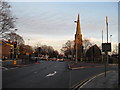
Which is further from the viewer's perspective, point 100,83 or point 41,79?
point 41,79

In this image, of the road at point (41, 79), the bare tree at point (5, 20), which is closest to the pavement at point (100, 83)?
the road at point (41, 79)

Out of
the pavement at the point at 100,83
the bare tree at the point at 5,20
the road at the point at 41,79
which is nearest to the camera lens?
the pavement at the point at 100,83

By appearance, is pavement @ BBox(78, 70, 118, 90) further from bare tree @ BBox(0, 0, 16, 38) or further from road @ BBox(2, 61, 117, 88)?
bare tree @ BBox(0, 0, 16, 38)

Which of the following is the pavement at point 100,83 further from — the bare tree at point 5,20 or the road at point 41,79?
the bare tree at point 5,20

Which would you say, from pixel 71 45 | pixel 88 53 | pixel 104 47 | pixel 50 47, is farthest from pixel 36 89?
pixel 50 47

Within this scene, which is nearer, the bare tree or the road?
the road

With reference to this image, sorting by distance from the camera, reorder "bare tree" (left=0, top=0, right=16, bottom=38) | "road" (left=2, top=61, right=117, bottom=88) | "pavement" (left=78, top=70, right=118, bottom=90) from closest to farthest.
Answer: "pavement" (left=78, top=70, right=118, bottom=90), "road" (left=2, top=61, right=117, bottom=88), "bare tree" (left=0, top=0, right=16, bottom=38)

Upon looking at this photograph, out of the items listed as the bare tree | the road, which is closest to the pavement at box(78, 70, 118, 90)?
the road

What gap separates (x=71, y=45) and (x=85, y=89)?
349ft

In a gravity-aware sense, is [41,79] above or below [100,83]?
below

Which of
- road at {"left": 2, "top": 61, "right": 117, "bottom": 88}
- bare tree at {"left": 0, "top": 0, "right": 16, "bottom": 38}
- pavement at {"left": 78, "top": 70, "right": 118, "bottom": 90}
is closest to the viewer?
pavement at {"left": 78, "top": 70, "right": 118, "bottom": 90}

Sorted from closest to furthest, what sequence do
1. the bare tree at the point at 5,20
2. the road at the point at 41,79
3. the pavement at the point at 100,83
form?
1. the pavement at the point at 100,83
2. the road at the point at 41,79
3. the bare tree at the point at 5,20

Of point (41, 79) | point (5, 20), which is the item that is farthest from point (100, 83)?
point (5, 20)

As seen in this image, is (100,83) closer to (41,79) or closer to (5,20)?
(41,79)
